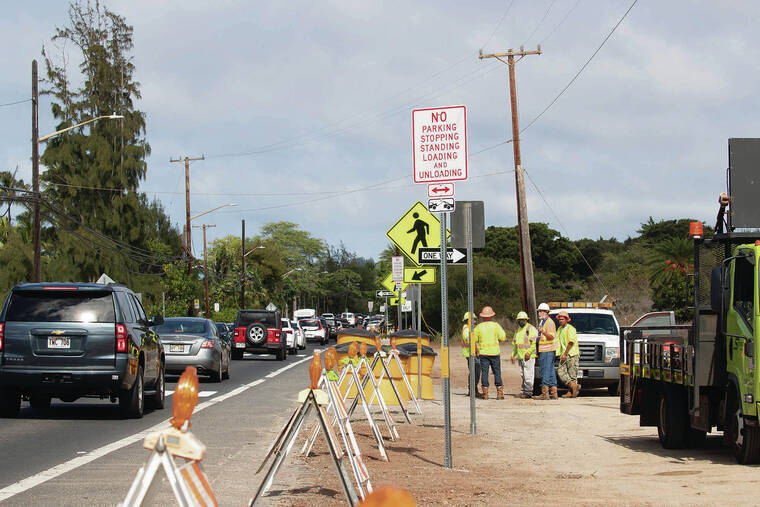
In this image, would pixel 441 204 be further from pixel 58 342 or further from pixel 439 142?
pixel 58 342

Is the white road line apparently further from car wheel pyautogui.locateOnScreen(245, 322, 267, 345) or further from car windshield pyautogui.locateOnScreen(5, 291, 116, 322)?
car wheel pyautogui.locateOnScreen(245, 322, 267, 345)

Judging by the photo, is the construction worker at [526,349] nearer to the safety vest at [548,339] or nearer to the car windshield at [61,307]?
the safety vest at [548,339]

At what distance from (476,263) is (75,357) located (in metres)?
49.3

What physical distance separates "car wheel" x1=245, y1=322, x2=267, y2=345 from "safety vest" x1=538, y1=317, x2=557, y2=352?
Result: 62.2ft

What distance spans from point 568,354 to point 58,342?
410 inches

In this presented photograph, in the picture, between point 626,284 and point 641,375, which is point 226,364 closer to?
point 641,375

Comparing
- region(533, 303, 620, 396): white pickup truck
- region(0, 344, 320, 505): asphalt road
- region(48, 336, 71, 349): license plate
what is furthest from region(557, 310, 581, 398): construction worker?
region(48, 336, 71, 349): license plate

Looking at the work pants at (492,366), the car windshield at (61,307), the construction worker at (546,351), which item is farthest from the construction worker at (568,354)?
the car windshield at (61,307)

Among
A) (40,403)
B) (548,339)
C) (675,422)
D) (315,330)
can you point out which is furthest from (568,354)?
(315,330)

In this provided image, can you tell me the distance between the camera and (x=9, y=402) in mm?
14984

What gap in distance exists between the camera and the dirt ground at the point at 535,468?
28.4 ft

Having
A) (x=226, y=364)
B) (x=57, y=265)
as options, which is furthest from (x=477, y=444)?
(x=57, y=265)

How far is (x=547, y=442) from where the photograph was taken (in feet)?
43.3

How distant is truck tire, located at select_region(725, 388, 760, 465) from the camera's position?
10.1 metres
